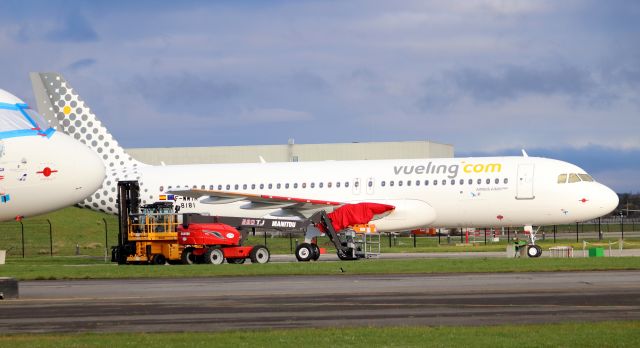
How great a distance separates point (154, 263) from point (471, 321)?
24633 mm

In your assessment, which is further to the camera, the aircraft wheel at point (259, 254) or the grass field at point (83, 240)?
the grass field at point (83, 240)

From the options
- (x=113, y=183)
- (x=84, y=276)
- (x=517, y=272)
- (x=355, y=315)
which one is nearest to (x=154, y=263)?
(x=84, y=276)

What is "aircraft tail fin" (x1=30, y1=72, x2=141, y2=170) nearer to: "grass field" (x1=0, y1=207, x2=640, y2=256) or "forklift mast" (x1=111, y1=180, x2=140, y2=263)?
"grass field" (x1=0, y1=207, x2=640, y2=256)

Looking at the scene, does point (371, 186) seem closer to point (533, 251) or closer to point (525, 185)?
point (525, 185)

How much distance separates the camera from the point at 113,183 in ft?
169

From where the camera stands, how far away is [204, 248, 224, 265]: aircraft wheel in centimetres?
3956

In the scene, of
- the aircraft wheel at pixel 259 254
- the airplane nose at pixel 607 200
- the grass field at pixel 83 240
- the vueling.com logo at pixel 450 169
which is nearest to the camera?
the aircraft wheel at pixel 259 254

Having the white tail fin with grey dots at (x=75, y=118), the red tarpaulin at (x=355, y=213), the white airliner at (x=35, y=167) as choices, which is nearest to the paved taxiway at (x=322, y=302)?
the white airliner at (x=35, y=167)

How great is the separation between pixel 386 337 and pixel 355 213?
A: 93.5 feet

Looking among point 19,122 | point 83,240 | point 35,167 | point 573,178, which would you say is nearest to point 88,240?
point 83,240

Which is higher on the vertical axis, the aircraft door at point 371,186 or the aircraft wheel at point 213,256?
the aircraft door at point 371,186

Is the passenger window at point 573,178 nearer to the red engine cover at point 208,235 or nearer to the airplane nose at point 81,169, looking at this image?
the red engine cover at point 208,235

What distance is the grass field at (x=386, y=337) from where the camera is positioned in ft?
49.7

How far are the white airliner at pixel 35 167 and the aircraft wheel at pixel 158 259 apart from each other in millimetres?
20730
